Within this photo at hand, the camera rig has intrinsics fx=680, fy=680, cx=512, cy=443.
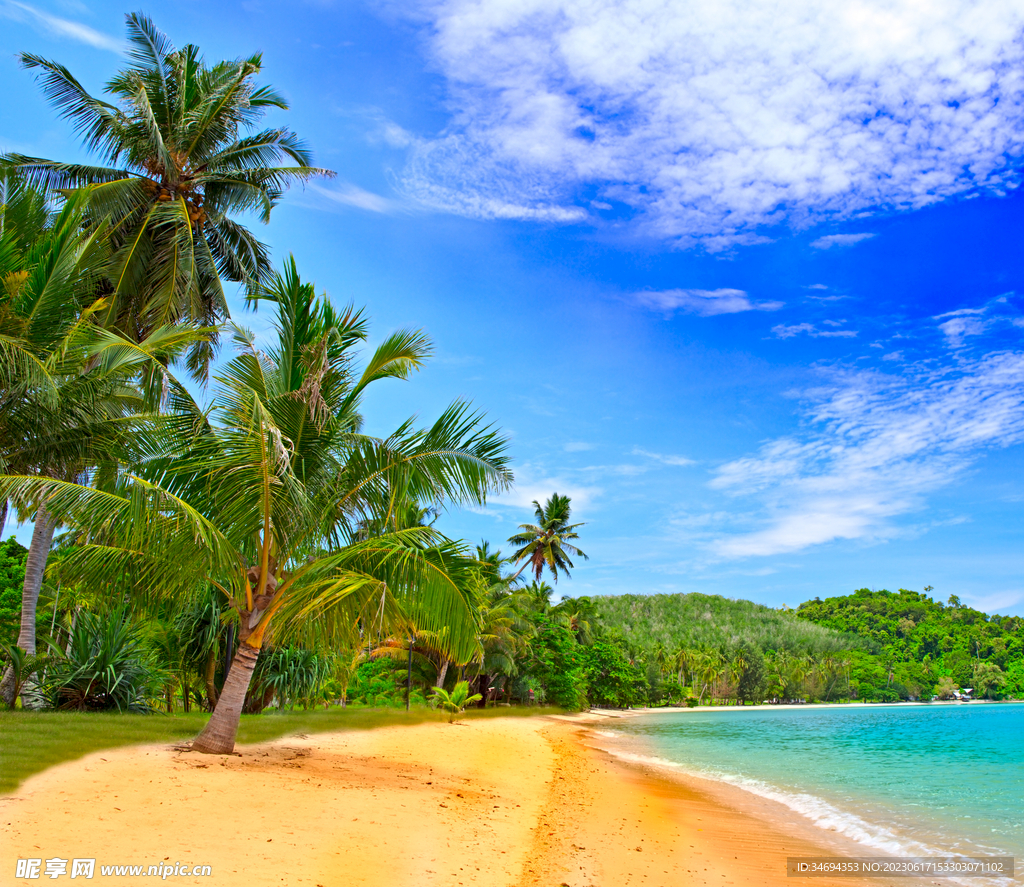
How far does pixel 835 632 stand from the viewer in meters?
111

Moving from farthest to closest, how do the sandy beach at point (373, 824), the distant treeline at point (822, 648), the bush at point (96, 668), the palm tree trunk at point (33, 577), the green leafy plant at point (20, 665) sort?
1. the distant treeline at point (822, 648)
2. the palm tree trunk at point (33, 577)
3. the bush at point (96, 668)
4. the green leafy plant at point (20, 665)
5. the sandy beach at point (373, 824)

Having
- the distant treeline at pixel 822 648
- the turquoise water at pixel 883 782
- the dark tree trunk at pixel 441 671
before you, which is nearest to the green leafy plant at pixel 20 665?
the turquoise water at pixel 883 782

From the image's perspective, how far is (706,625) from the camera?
105 m

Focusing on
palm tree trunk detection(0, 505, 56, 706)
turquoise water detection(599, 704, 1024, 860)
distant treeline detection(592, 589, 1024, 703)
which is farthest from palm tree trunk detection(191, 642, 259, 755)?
distant treeline detection(592, 589, 1024, 703)

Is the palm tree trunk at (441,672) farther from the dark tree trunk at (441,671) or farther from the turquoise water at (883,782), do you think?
the turquoise water at (883,782)

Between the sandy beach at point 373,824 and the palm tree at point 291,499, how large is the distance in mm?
1661

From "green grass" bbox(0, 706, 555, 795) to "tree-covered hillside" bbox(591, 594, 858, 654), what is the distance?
63.3 meters

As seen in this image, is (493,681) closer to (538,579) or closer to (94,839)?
(538,579)

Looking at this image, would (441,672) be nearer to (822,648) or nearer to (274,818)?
(274,818)

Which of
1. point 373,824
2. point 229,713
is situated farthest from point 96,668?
point 373,824

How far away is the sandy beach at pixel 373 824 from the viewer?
4.61m

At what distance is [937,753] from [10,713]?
29.3m

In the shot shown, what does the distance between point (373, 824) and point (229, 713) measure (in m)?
3.34

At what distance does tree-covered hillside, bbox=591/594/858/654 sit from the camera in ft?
290
